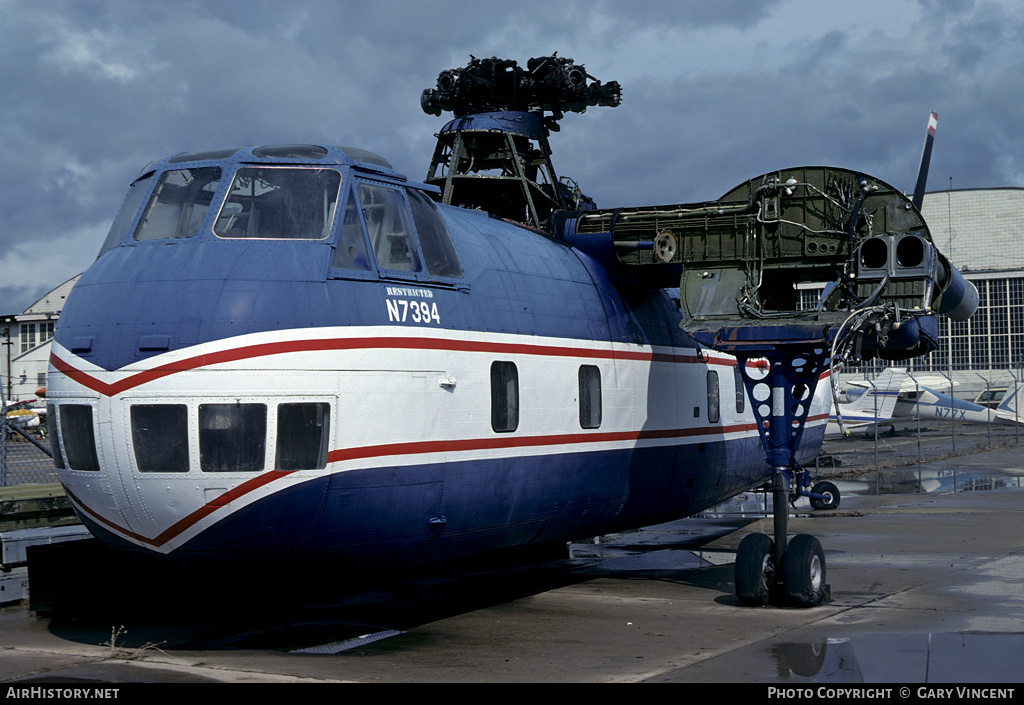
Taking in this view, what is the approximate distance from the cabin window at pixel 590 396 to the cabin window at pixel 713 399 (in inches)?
157

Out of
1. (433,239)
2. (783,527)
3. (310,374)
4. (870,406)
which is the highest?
(433,239)

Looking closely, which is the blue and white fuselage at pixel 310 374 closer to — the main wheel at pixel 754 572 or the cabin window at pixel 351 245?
the cabin window at pixel 351 245

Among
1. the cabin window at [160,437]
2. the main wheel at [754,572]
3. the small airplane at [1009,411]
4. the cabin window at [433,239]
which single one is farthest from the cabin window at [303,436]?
the small airplane at [1009,411]

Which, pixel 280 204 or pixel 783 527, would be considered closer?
pixel 280 204

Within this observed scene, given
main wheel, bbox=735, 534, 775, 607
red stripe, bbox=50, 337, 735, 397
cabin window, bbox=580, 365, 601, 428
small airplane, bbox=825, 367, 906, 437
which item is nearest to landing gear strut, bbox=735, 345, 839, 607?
main wheel, bbox=735, 534, 775, 607

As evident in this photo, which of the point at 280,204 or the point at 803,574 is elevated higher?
the point at 280,204

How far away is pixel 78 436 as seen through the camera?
10.0 meters

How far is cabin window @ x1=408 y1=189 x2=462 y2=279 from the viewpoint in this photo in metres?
11.3

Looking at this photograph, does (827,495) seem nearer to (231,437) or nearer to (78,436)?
(231,437)

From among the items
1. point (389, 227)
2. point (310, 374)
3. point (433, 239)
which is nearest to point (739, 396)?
point (433, 239)

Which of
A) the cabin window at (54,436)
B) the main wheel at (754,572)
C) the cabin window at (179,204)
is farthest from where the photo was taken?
the main wheel at (754,572)

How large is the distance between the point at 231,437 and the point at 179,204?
276 centimetres

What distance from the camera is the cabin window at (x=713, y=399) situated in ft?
56.4
